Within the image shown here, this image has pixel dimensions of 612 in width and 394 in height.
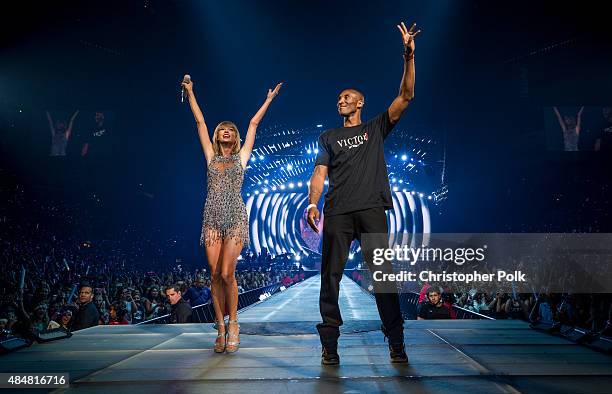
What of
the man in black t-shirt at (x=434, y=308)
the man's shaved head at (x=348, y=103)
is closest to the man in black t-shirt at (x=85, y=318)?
the man's shaved head at (x=348, y=103)

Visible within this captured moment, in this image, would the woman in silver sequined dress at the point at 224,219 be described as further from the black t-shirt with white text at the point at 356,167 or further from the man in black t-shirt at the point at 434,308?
the man in black t-shirt at the point at 434,308

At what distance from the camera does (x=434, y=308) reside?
23.4 ft

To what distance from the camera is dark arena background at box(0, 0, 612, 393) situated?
263 centimetres

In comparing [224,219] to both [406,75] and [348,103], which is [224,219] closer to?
[348,103]

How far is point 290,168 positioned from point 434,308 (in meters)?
19.0

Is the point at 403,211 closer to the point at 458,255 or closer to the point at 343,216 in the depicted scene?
the point at 458,255

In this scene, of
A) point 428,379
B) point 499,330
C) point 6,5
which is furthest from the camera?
point 6,5

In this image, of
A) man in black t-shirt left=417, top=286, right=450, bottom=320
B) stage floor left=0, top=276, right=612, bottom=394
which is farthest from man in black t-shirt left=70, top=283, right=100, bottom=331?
man in black t-shirt left=417, top=286, right=450, bottom=320

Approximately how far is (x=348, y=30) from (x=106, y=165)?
1305cm

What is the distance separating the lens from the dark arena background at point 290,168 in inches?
104

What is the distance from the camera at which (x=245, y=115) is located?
52.1 feet

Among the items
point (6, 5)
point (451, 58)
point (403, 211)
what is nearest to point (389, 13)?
point (451, 58)

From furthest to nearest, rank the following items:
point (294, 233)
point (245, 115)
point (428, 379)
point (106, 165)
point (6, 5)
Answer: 1. point (294, 233)
2. point (106, 165)
3. point (245, 115)
4. point (6, 5)
5. point (428, 379)

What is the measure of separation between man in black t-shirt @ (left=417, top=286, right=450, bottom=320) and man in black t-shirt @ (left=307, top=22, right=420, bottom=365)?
4742 mm
